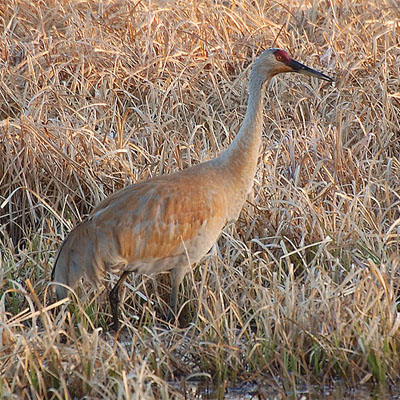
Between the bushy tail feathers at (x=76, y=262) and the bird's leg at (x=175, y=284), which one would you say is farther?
the bird's leg at (x=175, y=284)

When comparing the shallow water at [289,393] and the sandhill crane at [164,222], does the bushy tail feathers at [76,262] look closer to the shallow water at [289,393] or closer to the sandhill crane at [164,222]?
the sandhill crane at [164,222]

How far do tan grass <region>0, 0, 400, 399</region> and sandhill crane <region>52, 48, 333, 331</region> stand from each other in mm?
198

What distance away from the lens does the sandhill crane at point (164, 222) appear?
4.60 metres

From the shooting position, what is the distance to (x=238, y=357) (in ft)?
14.0

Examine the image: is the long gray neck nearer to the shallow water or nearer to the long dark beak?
the long dark beak

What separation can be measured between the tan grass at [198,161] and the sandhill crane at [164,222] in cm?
20

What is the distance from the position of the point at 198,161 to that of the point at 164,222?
132 cm

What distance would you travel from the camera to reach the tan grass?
4219mm

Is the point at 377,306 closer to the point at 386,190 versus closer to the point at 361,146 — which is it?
the point at 386,190

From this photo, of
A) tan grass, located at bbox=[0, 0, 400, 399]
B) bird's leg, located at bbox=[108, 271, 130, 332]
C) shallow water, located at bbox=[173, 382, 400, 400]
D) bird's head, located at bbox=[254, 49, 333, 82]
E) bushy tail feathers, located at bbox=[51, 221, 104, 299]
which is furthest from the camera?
bird's head, located at bbox=[254, 49, 333, 82]

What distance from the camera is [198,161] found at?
5961 millimetres

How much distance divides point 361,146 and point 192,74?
4.85 feet

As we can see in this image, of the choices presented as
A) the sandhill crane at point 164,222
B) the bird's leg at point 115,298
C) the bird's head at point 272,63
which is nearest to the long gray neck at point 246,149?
the sandhill crane at point 164,222

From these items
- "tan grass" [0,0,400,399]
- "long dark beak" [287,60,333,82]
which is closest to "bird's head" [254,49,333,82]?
"long dark beak" [287,60,333,82]
